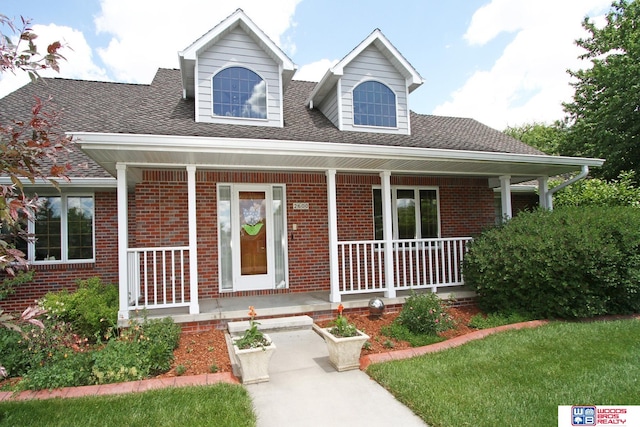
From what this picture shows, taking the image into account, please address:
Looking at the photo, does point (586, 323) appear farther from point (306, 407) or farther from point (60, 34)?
point (60, 34)

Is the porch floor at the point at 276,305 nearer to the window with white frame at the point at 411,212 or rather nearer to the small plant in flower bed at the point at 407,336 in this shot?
the small plant in flower bed at the point at 407,336

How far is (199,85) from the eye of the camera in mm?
7496

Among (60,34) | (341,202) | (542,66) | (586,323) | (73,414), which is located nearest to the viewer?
(60,34)

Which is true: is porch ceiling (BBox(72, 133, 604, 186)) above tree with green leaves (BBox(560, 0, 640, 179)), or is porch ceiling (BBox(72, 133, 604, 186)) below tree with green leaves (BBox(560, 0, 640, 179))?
below

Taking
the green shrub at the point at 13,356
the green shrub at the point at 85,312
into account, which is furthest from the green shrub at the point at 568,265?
the green shrub at the point at 13,356

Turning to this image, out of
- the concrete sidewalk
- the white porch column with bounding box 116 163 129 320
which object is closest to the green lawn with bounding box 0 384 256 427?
the concrete sidewalk

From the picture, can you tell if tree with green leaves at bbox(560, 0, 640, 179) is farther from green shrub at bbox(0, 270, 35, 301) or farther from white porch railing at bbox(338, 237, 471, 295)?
green shrub at bbox(0, 270, 35, 301)

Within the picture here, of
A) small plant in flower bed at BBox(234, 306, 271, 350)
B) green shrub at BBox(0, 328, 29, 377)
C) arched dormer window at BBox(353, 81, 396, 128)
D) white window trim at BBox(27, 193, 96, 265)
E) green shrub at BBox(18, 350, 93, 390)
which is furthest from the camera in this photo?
arched dormer window at BBox(353, 81, 396, 128)

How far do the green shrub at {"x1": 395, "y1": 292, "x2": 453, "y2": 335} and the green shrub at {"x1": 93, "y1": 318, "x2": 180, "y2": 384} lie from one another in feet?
11.3

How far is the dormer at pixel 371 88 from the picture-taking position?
8477mm

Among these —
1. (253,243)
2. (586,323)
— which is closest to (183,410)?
(253,243)

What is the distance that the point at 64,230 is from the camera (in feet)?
26.6

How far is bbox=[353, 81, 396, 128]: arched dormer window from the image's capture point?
8.60 m

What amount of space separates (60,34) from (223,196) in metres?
5.22
